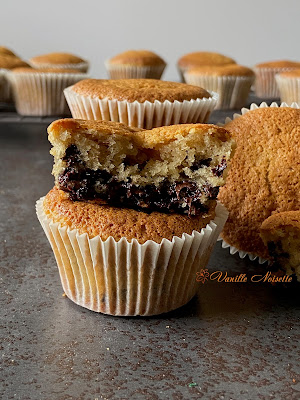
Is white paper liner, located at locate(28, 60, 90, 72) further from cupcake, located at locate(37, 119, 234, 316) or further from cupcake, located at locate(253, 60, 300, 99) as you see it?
cupcake, located at locate(37, 119, 234, 316)

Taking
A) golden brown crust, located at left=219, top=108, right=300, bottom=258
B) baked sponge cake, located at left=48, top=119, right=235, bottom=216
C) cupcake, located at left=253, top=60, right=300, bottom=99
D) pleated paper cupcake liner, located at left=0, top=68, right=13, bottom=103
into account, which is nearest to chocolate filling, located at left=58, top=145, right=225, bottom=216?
baked sponge cake, located at left=48, top=119, right=235, bottom=216

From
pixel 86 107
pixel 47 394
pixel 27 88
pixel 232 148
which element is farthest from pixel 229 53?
pixel 47 394

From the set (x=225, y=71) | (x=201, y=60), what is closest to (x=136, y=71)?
(x=201, y=60)

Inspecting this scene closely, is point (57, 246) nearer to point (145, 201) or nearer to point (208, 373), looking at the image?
point (145, 201)

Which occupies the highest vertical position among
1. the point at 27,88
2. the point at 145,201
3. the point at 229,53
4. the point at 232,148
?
the point at 232,148

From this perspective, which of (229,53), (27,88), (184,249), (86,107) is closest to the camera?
(184,249)

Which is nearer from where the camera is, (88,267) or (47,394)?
(47,394)

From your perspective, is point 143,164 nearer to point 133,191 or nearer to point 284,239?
point 133,191
